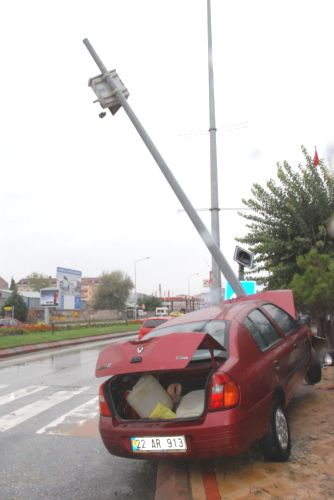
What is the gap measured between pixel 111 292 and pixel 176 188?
81.6 m

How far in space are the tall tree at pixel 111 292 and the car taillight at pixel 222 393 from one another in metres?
85.9

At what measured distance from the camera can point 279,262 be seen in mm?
10930

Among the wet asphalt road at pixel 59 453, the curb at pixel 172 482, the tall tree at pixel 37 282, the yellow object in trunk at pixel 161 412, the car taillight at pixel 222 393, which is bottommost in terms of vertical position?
the wet asphalt road at pixel 59 453

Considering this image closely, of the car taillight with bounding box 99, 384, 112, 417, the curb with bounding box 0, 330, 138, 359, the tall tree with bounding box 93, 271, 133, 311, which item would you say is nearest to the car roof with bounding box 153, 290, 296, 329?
the car taillight with bounding box 99, 384, 112, 417

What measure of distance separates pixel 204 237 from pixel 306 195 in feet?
11.0

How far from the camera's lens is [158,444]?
3.95m

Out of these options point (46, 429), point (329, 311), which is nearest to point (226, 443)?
point (46, 429)

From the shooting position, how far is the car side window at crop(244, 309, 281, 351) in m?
4.82

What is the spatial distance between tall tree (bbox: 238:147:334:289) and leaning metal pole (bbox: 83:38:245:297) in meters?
2.31

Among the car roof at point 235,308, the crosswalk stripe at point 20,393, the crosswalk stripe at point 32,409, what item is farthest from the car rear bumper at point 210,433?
the crosswalk stripe at point 20,393

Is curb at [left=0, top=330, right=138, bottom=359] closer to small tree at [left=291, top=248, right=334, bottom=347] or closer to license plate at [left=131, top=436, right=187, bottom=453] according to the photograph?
small tree at [left=291, top=248, right=334, bottom=347]

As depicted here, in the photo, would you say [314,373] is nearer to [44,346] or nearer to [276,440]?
[276,440]

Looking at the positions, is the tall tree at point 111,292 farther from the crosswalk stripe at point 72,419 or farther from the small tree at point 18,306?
the crosswalk stripe at point 72,419

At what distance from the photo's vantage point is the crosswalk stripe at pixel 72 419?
633 centimetres
